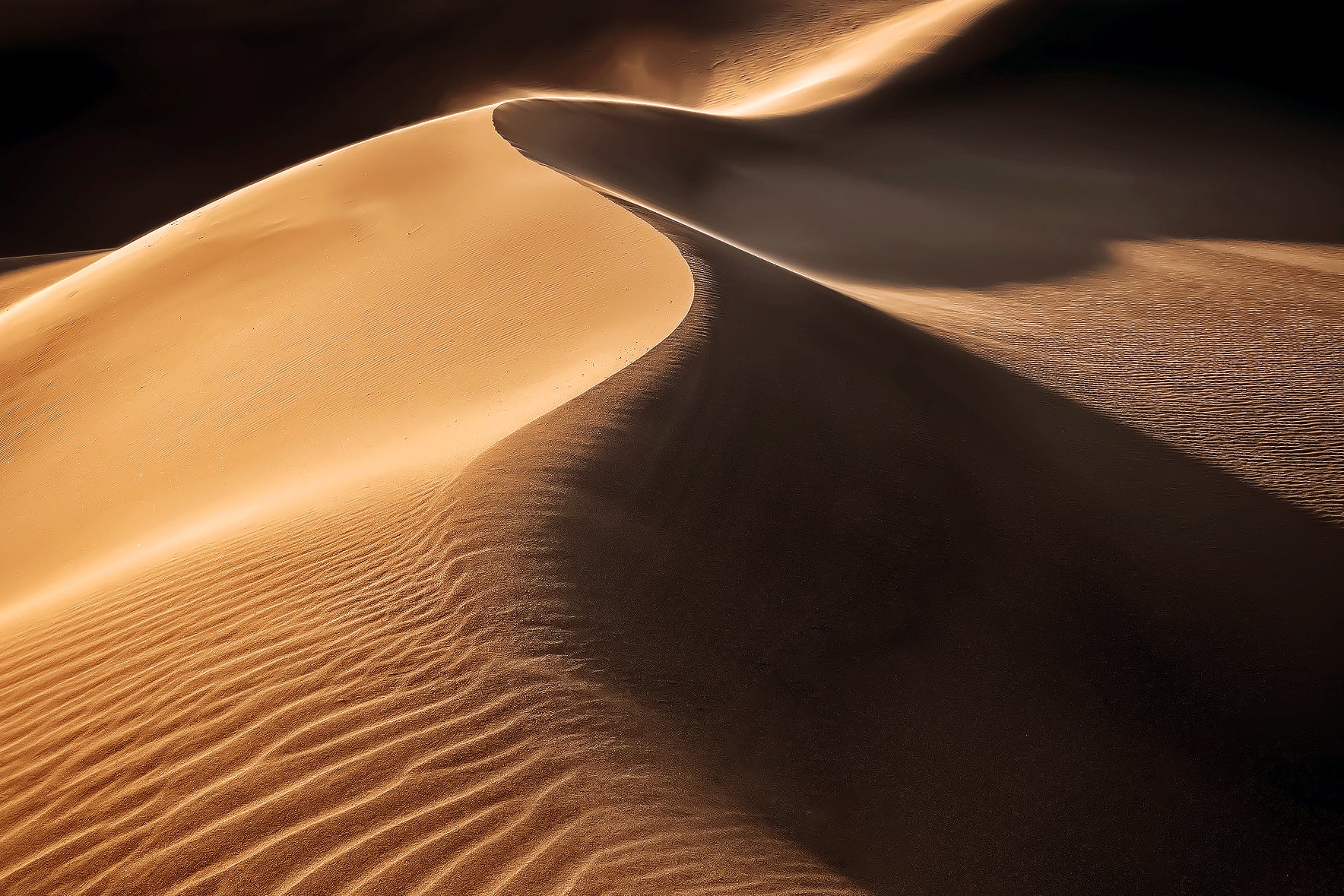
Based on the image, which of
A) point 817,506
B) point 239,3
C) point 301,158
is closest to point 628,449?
point 817,506

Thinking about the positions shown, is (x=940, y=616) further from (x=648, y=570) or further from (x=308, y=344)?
(x=308, y=344)

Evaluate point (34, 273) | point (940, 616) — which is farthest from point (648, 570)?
point (34, 273)

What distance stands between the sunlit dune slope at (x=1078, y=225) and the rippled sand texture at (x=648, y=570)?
0.12m

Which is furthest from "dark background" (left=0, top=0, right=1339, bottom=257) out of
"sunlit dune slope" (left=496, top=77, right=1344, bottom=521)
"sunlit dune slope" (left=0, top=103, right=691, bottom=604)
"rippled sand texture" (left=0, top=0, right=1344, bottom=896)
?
"rippled sand texture" (left=0, top=0, right=1344, bottom=896)

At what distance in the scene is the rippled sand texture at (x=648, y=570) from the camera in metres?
3.21

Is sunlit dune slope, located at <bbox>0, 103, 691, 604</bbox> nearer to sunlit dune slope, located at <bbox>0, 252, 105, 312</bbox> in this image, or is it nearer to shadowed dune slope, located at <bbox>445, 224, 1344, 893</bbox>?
shadowed dune slope, located at <bbox>445, 224, 1344, 893</bbox>

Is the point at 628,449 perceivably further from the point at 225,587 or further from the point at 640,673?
the point at 225,587

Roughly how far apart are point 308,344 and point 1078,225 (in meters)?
11.2

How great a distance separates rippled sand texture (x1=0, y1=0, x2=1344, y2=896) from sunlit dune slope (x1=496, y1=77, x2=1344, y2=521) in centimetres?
12

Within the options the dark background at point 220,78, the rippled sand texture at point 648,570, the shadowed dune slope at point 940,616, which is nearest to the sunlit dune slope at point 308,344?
the rippled sand texture at point 648,570

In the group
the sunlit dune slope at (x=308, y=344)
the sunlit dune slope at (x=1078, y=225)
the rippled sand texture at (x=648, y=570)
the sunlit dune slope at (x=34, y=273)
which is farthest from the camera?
the sunlit dune slope at (x=34, y=273)

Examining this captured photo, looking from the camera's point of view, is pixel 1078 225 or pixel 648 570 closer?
pixel 648 570

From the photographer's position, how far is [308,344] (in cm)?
838

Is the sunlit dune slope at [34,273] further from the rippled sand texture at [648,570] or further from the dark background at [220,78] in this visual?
the rippled sand texture at [648,570]
